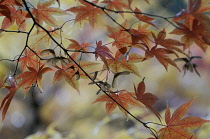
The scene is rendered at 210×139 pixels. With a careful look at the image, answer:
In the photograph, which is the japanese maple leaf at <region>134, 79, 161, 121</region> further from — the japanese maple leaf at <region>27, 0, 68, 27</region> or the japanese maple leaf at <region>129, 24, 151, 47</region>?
the japanese maple leaf at <region>27, 0, 68, 27</region>

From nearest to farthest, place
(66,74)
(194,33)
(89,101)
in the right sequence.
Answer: (194,33), (66,74), (89,101)

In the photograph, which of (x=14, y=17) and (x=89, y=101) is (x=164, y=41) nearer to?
(x=14, y=17)

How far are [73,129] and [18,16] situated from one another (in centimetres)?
127

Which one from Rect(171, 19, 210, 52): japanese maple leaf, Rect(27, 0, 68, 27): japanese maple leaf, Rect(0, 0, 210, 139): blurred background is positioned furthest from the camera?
Rect(0, 0, 210, 139): blurred background

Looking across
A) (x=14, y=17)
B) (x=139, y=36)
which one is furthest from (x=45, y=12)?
(x=139, y=36)

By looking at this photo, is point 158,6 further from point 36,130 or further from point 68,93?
point 36,130

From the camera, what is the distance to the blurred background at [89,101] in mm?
1617

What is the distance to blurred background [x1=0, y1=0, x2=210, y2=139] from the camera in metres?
1.62

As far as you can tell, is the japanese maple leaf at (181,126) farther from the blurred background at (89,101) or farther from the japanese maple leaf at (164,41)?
the blurred background at (89,101)

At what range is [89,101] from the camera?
1.68 metres

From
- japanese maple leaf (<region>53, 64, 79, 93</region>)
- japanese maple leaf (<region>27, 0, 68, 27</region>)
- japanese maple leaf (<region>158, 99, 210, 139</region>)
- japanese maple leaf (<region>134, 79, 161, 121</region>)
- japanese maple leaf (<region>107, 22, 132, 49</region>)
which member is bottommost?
japanese maple leaf (<region>158, 99, 210, 139</region>)

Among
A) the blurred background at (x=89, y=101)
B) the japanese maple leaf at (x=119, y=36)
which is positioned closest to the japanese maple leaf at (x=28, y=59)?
the japanese maple leaf at (x=119, y=36)

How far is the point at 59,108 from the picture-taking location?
172cm

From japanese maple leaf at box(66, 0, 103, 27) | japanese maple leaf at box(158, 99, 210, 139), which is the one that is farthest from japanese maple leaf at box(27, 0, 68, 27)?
japanese maple leaf at box(158, 99, 210, 139)
